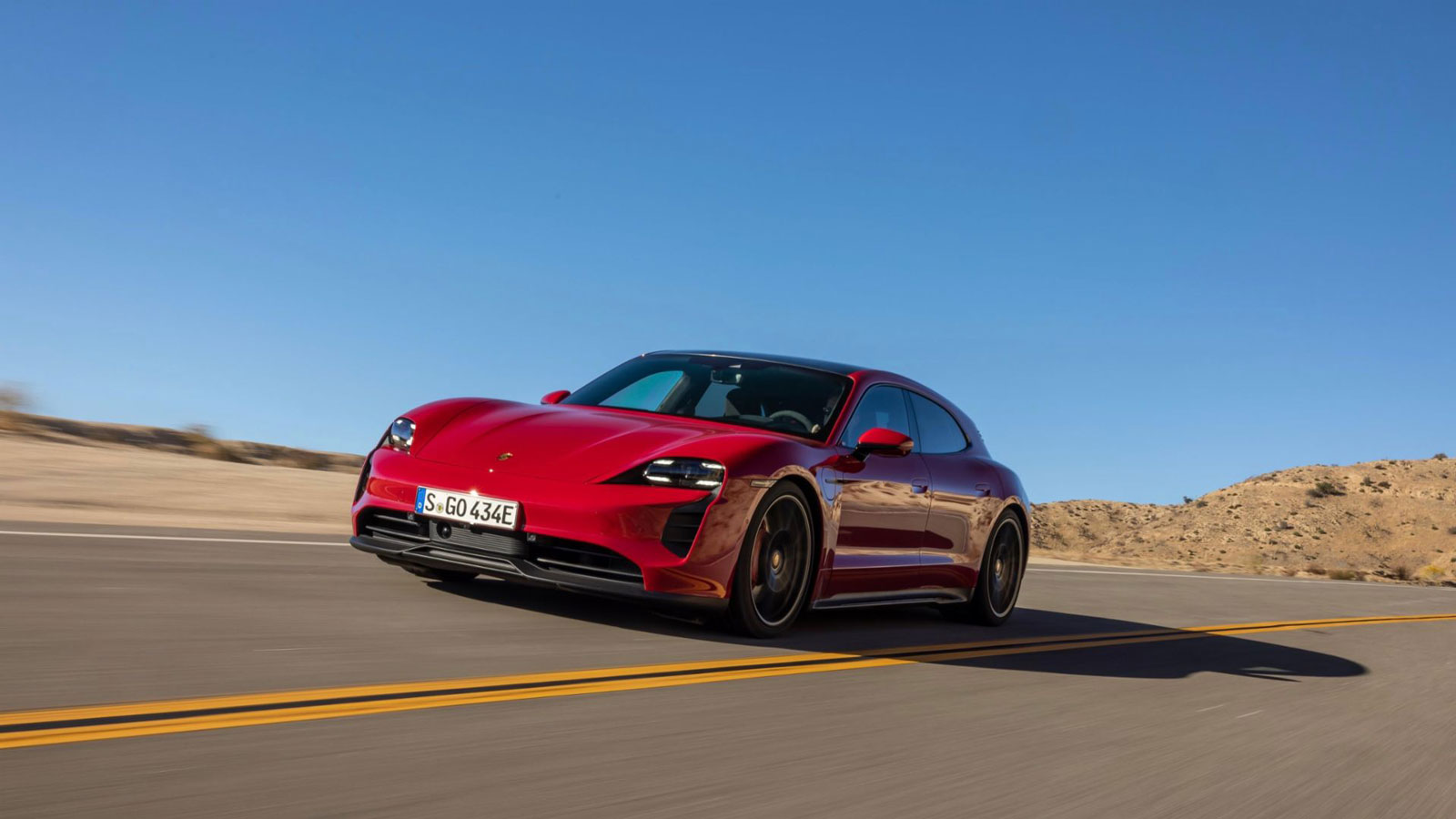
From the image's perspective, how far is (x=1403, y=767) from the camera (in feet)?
18.4

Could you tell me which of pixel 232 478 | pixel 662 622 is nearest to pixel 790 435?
pixel 662 622

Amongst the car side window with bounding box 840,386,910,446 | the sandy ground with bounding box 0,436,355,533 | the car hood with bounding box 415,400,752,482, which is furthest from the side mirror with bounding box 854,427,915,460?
the sandy ground with bounding box 0,436,355,533

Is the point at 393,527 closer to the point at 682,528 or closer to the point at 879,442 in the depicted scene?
the point at 682,528

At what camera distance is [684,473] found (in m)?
6.46

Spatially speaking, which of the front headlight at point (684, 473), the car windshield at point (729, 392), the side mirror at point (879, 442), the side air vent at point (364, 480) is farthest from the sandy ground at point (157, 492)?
the side mirror at point (879, 442)

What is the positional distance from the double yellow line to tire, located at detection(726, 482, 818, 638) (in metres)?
0.31

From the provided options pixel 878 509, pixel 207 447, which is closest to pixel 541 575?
pixel 878 509

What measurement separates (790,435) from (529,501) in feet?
5.17

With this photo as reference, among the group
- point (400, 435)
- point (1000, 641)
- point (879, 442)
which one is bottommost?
point (1000, 641)

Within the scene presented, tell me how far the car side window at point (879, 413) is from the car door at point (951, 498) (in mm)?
142

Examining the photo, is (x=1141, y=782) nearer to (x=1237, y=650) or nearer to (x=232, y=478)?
(x=1237, y=650)

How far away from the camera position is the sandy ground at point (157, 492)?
427 inches

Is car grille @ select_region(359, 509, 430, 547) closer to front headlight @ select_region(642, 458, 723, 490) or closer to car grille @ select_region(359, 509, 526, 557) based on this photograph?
car grille @ select_region(359, 509, 526, 557)

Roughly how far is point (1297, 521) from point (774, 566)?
7789 centimetres
